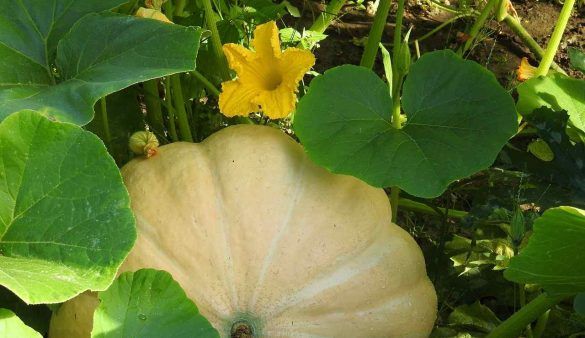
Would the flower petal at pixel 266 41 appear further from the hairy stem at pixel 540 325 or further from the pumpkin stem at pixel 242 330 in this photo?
the hairy stem at pixel 540 325

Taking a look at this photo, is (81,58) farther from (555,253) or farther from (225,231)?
(555,253)

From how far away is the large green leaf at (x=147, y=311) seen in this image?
1.16 m

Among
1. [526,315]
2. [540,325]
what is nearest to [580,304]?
[526,315]

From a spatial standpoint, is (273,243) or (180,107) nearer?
(273,243)

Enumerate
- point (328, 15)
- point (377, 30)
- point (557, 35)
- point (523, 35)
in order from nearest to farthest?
1. point (377, 30)
2. point (557, 35)
3. point (328, 15)
4. point (523, 35)

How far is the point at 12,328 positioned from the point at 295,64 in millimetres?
709

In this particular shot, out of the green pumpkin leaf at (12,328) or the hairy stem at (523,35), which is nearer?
the green pumpkin leaf at (12,328)

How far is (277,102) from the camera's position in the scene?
5.00ft

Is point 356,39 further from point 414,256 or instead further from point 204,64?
point 414,256

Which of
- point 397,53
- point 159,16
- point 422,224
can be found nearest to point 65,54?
point 159,16

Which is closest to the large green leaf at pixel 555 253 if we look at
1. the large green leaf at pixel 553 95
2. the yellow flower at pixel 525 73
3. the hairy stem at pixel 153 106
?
the large green leaf at pixel 553 95

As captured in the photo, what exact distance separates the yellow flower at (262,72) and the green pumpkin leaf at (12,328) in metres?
0.59

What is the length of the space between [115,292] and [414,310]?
584 millimetres

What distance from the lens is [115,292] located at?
1.21 meters
